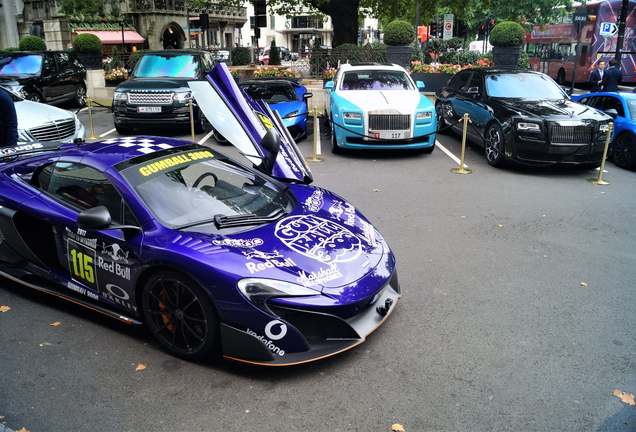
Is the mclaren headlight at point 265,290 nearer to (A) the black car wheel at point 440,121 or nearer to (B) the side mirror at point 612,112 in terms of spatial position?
(B) the side mirror at point 612,112

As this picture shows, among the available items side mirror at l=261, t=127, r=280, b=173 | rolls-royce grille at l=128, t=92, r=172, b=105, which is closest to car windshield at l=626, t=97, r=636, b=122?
side mirror at l=261, t=127, r=280, b=173

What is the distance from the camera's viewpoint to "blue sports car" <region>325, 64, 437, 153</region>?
10242 mm

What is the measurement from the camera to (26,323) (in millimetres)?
4426

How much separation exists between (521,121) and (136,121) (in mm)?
7997

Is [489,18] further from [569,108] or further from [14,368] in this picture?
[14,368]

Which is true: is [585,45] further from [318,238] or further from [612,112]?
[318,238]

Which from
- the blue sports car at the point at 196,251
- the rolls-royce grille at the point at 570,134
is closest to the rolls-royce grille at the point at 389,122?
the rolls-royce grille at the point at 570,134

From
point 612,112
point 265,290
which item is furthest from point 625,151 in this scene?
point 265,290

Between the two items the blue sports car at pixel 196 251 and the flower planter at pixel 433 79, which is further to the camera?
the flower planter at pixel 433 79

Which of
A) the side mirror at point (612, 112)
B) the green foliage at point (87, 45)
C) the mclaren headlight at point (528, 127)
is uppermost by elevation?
the green foliage at point (87, 45)

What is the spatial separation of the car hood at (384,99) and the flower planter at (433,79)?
8.37 meters

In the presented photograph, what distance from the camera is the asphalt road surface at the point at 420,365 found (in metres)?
3.30

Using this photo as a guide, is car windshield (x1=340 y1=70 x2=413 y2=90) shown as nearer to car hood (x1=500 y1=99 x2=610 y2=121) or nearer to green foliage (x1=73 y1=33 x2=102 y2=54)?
car hood (x1=500 y1=99 x2=610 y2=121)

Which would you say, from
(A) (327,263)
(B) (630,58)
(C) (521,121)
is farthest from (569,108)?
(B) (630,58)
